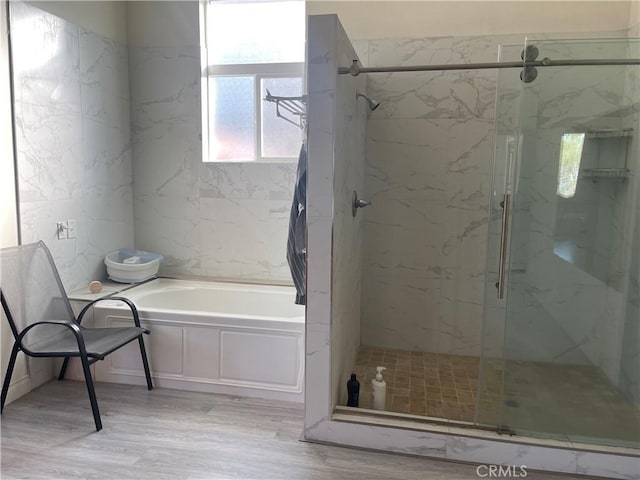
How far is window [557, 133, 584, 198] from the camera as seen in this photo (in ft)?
8.07

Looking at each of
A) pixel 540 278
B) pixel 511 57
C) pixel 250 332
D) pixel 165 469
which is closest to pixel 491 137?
pixel 511 57

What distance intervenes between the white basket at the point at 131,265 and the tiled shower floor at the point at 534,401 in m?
1.74

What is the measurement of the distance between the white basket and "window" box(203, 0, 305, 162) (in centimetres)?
88

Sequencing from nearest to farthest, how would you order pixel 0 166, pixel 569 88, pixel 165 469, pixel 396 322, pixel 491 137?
1. pixel 165 469
2. pixel 569 88
3. pixel 0 166
4. pixel 491 137
5. pixel 396 322

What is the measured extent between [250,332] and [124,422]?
800 mm

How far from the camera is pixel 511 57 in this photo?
2475 mm

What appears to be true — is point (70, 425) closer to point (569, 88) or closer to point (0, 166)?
point (0, 166)

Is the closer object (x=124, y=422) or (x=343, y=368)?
(x=124, y=422)

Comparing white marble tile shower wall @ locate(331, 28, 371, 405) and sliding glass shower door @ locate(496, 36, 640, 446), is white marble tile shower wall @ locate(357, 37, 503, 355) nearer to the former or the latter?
white marble tile shower wall @ locate(331, 28, 371, 405)

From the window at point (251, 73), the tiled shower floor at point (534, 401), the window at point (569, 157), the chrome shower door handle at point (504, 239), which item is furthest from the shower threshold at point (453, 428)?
the window at point (251, 73)

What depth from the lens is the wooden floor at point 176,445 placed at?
2.07m

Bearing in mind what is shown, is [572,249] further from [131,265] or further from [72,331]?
[131,265]

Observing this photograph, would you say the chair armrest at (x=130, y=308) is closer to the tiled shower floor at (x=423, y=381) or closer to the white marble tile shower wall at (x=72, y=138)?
the white marble tile shower wall at (x=72, y=138)

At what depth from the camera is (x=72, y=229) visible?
3.12m
